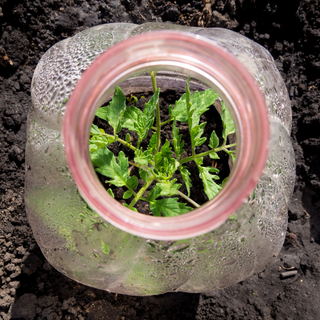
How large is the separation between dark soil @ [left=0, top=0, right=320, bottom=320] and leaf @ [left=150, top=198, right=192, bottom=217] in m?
0.90

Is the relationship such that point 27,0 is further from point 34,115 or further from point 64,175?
point 64,175

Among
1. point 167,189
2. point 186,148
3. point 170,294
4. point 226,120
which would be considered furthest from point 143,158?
point 170,294

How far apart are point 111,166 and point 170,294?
1.09m

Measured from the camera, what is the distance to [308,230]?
2152 mm

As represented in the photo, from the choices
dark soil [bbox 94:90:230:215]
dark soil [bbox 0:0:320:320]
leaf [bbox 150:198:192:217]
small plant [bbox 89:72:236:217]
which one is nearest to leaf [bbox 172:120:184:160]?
small plant [bbox 89:72:236:217]

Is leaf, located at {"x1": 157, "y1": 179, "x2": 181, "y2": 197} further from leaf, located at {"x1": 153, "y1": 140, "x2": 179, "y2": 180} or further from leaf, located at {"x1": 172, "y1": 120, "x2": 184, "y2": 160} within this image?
leaf, located at {"x1": 172, "y1": 120, "x2": 184, "y2": 160}

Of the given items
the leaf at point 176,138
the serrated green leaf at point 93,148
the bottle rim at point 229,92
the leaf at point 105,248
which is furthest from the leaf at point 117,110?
the leaf at point 105,248

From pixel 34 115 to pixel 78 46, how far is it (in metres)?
0.39

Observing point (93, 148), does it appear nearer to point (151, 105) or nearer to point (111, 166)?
point (111, 166)

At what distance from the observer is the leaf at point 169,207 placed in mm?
1318

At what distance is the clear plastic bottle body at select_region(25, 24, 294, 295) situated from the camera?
129 centimetres

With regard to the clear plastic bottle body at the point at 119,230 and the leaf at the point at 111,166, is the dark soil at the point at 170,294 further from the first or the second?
the leaf at the point at 111,166

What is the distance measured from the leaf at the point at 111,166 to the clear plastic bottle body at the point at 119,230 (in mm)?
132

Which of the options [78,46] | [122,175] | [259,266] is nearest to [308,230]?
[259,266]
